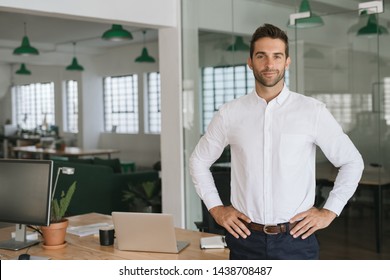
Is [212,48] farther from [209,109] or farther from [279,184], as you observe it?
[279,184]

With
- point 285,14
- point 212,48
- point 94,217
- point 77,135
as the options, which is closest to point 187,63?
point 212,48

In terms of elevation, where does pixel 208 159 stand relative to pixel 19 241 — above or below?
above

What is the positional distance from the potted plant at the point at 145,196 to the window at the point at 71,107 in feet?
28.8

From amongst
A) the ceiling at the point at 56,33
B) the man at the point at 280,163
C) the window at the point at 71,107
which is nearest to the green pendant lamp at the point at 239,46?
the man at the point at 280,163

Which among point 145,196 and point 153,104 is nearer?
point 145,196

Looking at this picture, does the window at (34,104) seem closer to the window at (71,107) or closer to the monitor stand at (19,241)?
the window at (71,107)

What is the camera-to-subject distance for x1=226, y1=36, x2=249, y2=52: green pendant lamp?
4816 mm

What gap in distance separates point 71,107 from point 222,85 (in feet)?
34.8

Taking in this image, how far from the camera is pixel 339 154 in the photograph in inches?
81.0

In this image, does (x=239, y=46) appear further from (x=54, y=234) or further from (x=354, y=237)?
(x=54, y=234)

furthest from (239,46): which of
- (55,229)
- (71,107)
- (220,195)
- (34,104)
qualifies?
(34,104)

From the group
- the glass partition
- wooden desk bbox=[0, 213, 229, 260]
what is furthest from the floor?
wooden desk bbox=[0, 213, 229, 260]

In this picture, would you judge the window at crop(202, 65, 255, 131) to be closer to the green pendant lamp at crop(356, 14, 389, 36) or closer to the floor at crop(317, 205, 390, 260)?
the green pendant lamp at crop(356, 14, 389, 36)

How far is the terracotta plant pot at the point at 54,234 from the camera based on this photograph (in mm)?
2887
